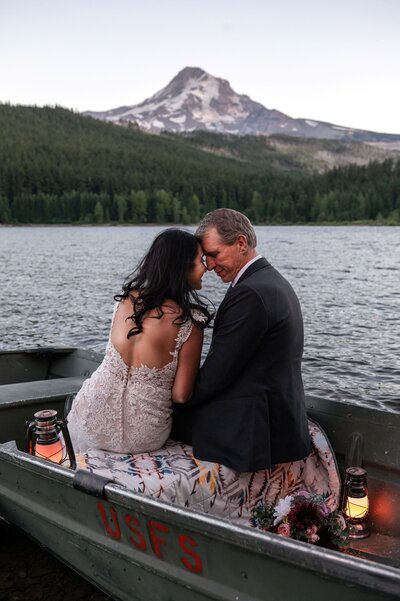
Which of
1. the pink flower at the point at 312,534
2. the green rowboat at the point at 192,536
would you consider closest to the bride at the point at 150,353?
the green rowboat at the point at 192,536

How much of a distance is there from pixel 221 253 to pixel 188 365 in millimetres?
821

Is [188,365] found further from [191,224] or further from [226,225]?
[191,224]

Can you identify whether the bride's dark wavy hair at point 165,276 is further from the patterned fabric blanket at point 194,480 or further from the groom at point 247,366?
the patterned fabric blanket at point 194,480

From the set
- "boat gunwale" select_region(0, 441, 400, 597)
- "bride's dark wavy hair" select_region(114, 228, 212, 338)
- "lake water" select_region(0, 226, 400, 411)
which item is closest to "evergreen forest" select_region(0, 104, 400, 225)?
"lake water" select_region(0, 226, 400, 411)

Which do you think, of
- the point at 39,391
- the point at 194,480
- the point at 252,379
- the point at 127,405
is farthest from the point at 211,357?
the point at 39,391

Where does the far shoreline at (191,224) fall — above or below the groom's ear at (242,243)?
below

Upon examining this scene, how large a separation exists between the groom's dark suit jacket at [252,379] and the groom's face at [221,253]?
0.12 meters

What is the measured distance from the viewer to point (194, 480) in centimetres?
442

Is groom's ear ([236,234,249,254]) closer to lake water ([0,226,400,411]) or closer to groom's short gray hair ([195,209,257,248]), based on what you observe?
groom's short gray hair ([195,209,257,248])

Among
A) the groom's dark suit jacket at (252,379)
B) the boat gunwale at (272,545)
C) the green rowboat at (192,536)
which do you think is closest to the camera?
the boat gunwale at (272,545)

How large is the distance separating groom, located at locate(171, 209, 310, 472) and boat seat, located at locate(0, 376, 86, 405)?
2.54 metres

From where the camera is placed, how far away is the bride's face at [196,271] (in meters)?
4.29

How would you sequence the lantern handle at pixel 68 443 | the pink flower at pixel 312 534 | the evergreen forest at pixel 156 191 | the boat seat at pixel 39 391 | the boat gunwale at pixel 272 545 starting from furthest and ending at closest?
the evergreen forest at pixel 156 191 → the boat seat at pixel 39 391 → the lantern handle at pixel 68 443 → the pink flower at pixel 312 534 → the boat gunwale at pixel 272 545

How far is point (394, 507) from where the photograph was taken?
16.4 ft
